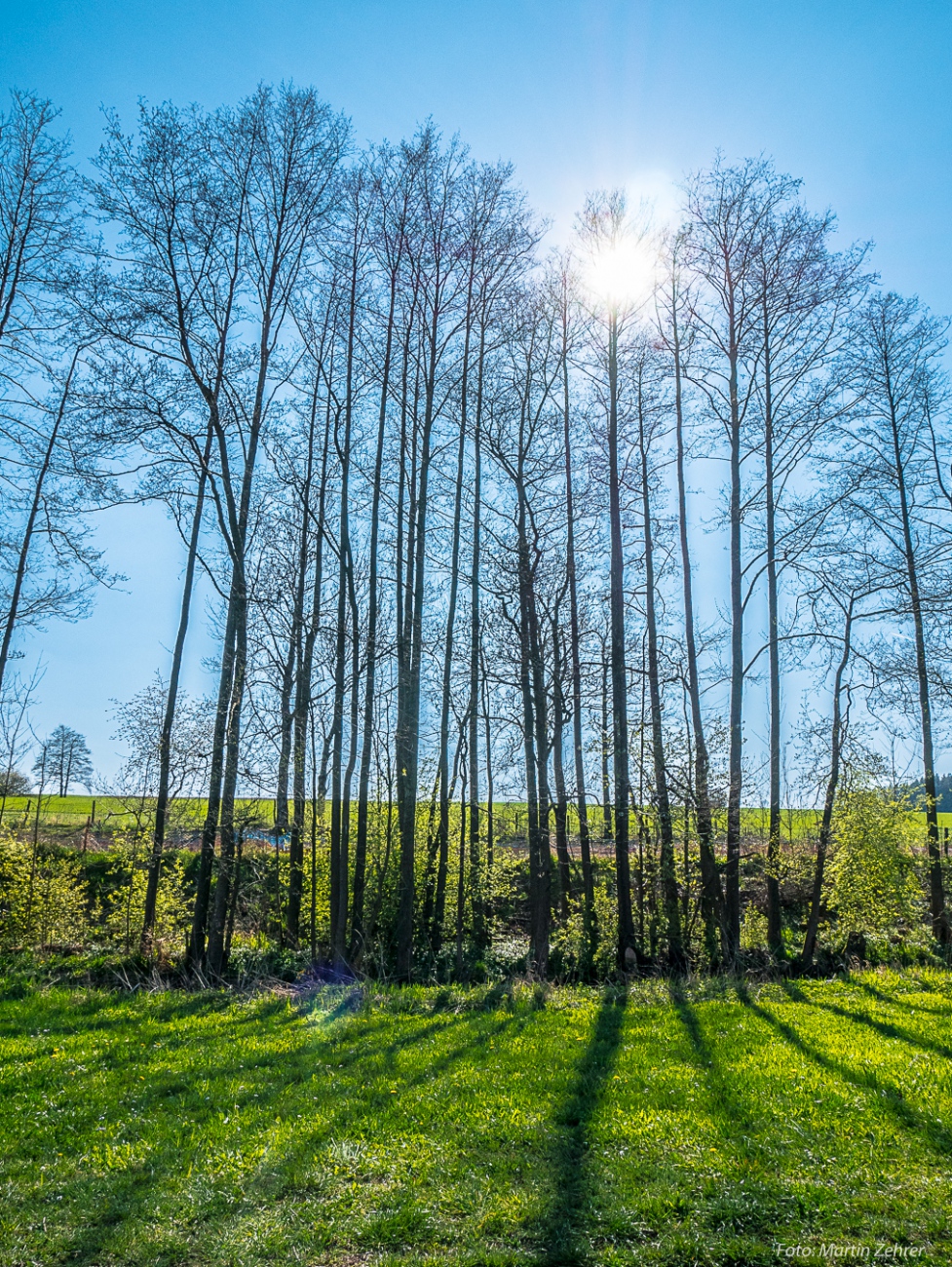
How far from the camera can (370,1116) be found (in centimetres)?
470

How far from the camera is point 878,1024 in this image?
6.87 metres

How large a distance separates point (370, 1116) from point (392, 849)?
10289 mm

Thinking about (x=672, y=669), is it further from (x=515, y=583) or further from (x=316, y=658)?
(x=316, y=658)

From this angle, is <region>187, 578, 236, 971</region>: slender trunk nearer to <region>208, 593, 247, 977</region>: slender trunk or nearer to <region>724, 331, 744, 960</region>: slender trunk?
<region>208, 593, 247, 977</region>: slender trunk

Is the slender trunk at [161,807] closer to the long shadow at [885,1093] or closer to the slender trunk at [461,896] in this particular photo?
the slender trunk at [461,896]

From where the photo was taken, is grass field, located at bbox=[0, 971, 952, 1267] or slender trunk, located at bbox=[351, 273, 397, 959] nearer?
grass field, located at bbox=[0, 971, 952, 1267]

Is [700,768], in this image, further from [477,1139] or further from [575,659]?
[477,1139]

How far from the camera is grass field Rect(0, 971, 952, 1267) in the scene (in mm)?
3279

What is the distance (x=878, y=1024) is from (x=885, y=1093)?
2463 mm

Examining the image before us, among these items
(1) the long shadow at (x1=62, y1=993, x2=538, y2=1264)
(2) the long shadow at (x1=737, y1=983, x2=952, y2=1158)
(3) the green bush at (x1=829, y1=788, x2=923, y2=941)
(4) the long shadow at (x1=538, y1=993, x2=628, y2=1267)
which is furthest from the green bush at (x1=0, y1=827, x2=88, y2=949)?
(3) the green bush at (x1=829, y1=788, x2=923, y2=941)

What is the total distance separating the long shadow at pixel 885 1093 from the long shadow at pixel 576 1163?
1659mm

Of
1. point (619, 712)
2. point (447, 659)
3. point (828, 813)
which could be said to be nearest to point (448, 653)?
point (447, 659)

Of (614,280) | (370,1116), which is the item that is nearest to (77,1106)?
(370,1116)

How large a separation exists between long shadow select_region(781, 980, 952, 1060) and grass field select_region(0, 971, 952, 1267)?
0.15 feet
